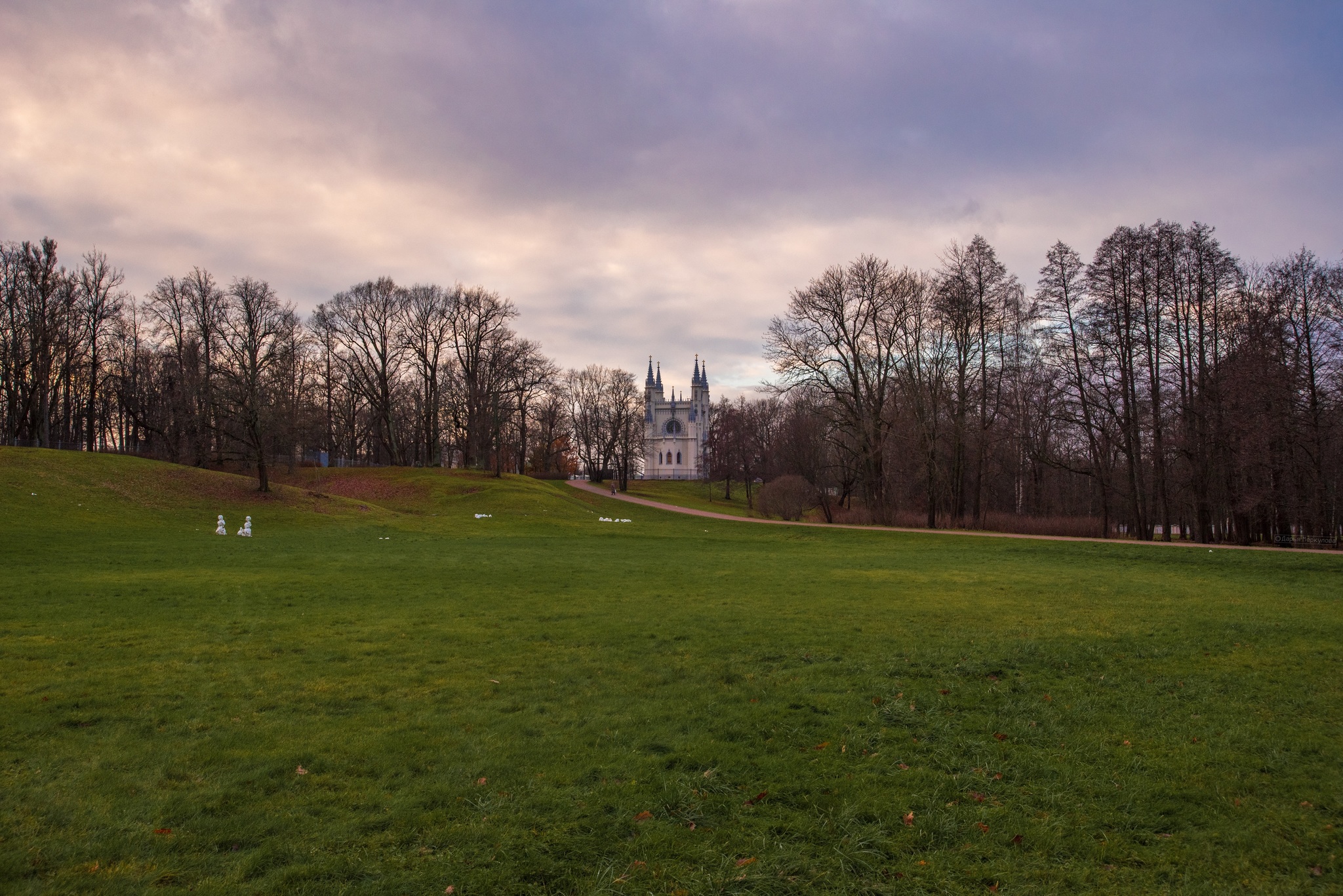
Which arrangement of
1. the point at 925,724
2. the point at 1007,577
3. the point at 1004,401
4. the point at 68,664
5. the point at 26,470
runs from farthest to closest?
the point at 1004,401
the point at 26,470
the point at 1007,577
the point at 68,664
the point at 925,724

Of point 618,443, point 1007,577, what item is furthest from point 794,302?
point 618,443

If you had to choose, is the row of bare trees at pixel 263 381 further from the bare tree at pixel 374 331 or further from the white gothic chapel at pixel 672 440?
the white gothic chapel at pixel 672 440

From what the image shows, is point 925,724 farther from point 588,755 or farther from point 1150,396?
point 1150,396

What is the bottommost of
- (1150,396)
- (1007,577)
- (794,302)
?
(1007,577)

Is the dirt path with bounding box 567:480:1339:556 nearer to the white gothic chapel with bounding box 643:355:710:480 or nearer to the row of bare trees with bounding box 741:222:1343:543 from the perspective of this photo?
the row of bare trees with bounding box 741:222:1343:543

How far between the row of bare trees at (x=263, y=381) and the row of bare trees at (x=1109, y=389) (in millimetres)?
29030

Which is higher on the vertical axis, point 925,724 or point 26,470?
point 26,470

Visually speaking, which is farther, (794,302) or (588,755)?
(794,302)

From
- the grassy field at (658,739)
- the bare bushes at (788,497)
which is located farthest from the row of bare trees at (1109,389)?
the grassy field at (658,739)

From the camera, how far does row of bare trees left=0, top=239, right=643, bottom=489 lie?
41531mm

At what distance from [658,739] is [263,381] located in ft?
153

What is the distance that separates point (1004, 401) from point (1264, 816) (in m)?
35.4

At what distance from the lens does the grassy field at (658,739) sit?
164 inches

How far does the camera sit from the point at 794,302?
39.4 m
